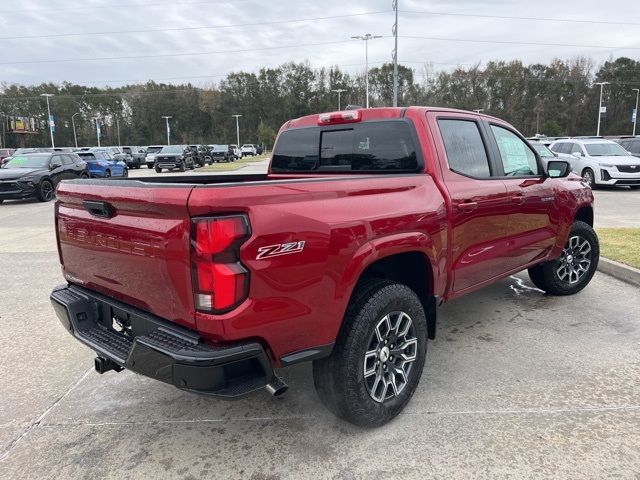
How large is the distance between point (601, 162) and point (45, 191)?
1863 cm

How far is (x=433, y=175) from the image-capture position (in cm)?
328

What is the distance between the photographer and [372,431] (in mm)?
2871

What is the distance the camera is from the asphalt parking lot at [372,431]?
2561 millimetres

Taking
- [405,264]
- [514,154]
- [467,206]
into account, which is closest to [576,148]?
[514,154]

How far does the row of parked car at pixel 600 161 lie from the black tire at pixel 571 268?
1049 cm

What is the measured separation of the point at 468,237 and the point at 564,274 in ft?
7.93

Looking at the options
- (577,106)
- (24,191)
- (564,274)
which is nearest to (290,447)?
(564,274)

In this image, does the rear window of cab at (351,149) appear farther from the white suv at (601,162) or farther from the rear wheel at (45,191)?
the white suv at (601,162)

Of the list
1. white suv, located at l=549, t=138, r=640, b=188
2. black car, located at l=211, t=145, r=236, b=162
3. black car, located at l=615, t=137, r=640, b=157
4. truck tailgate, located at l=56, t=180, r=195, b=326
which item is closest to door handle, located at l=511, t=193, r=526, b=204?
truck tailgate, located at l=56, t=180, r=195, b=326

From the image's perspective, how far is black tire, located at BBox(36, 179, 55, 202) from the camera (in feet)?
48.8

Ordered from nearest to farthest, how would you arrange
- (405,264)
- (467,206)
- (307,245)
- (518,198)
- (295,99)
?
(307,245), (405,264), (467,206), (518,198), (295,99)

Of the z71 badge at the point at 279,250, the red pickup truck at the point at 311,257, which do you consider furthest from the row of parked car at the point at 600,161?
the z71 badge at the point at 279,250

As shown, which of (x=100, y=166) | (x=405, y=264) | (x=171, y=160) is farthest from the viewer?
(x=171, y=160)

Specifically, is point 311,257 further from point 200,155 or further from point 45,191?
point 200,155
